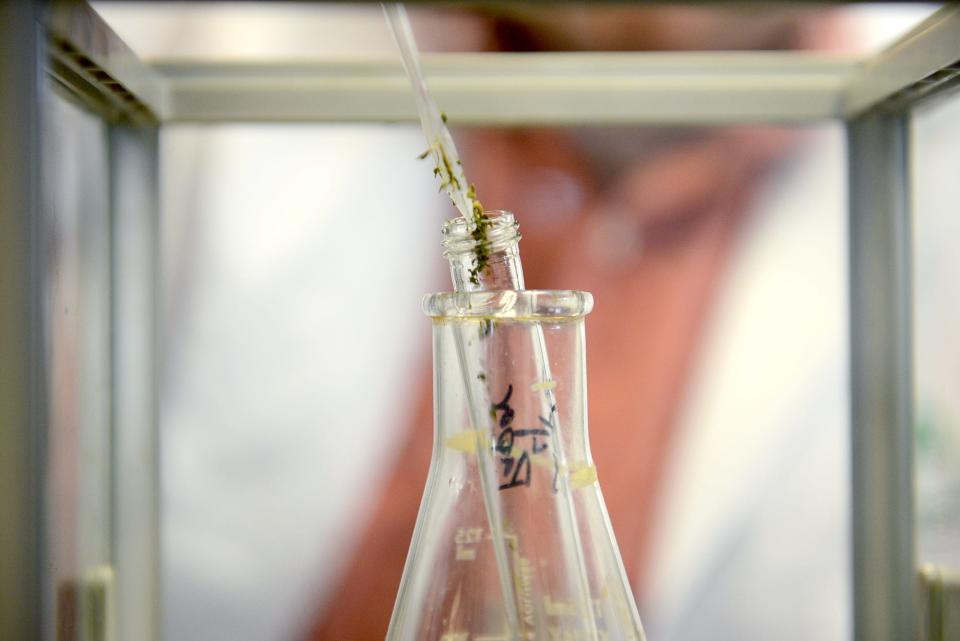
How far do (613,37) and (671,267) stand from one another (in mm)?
244

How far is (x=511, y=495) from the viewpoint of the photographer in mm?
477

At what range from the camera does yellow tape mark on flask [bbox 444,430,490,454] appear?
478mm

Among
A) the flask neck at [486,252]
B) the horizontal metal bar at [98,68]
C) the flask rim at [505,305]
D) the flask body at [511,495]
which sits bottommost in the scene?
the flask body at [511,495]

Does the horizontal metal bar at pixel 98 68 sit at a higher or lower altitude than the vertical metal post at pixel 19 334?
higher

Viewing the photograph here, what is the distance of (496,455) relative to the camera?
1.57 feet

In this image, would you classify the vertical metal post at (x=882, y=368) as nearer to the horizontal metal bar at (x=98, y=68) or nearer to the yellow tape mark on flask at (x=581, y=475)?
the yellow tape mark on flask at (x=581, y=475)

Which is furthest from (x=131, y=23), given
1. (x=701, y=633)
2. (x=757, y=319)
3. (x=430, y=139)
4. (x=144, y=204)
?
(x=701, y=633)

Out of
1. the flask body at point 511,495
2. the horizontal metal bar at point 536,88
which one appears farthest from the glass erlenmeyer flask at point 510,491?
the horizontal metal bar at point 536,88

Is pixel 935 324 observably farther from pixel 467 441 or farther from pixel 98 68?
pixel 98 68

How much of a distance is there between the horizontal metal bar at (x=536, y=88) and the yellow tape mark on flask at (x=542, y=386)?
0.25 metres

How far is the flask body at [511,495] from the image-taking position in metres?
0.47

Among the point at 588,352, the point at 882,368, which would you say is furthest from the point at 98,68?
the point at 882,368

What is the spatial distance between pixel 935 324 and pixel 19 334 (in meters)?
0.57

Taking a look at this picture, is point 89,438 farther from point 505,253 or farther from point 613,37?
point 613,37
